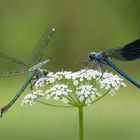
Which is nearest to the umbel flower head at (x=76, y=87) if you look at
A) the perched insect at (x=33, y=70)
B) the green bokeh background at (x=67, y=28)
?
the perched insect at (x=33, y=70)

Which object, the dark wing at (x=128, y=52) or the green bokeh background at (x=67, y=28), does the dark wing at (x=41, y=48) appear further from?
the green bokeh background at (x=67, y=28)

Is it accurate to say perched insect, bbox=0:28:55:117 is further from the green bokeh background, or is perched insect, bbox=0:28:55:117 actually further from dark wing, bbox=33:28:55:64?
the green bokeh background

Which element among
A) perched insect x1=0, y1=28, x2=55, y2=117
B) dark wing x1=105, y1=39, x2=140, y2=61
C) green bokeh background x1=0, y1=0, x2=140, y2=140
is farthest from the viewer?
green bokeh background x1=0, y1=0, x2=140, y2=140

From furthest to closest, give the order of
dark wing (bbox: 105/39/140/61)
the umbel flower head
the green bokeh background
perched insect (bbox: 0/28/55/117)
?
the green bokeh background, dark wing (bbox: 105/39/140/61), perched insect (bbox: 0/28/55/117), the umbel flower head

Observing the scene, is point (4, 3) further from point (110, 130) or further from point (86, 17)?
point (110, 130)

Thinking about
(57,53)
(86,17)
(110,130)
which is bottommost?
(110,130)

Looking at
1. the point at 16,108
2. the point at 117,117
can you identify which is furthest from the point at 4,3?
the point at 117,117

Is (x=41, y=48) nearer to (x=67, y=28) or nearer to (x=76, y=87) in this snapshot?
(x=76, y=87)

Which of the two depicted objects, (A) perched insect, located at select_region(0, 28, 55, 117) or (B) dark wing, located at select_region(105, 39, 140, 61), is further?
(B) dark wing, located at select_region(105, 39, 140, 61)

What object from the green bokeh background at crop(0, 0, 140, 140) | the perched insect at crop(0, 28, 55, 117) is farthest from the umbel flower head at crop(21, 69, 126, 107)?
the green bokeh background at crop(0, 0, 140, 140)
